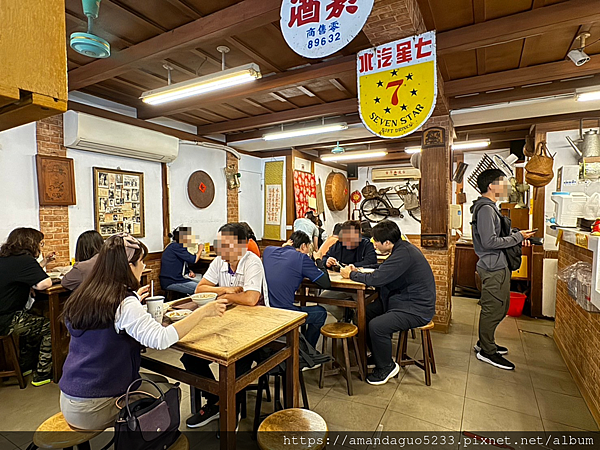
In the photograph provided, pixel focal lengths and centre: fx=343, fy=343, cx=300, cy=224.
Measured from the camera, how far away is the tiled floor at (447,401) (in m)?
2.59

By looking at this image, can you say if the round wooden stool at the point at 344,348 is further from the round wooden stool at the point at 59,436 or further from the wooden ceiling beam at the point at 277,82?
the wooden ceiling beam at the point at 277,82

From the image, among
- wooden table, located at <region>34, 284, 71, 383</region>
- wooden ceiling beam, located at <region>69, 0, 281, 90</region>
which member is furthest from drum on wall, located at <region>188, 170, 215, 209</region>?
wooden table, located at <region>34, 284, 71, 383</region>

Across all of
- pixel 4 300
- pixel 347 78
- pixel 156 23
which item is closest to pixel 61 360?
pixel 4 300

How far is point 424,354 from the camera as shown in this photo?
125 inches

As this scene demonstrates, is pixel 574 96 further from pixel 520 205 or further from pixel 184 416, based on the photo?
pixel 184 416

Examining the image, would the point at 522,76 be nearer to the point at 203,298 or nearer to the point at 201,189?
the point at 203,298

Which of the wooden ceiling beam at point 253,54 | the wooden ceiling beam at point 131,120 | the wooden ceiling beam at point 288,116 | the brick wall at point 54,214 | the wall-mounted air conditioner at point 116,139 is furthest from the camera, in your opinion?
the wooden ceiling beam at point 288,116

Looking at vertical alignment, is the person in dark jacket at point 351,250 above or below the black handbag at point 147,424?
above

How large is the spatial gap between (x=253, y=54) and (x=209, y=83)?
21.7 inches

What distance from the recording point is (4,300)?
2947mm

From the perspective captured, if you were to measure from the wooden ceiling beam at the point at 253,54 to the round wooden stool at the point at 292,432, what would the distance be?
3.13 m

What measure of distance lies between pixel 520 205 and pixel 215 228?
578 cm

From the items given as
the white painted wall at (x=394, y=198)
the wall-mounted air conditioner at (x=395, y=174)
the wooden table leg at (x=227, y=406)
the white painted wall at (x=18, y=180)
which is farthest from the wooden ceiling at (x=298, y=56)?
the white painted wall at (x=394, y=198)

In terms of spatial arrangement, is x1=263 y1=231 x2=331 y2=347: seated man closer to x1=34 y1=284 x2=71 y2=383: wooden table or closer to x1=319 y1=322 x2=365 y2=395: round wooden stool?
x1=319 y1=322 x2=365 y2=395: round wooden stool
